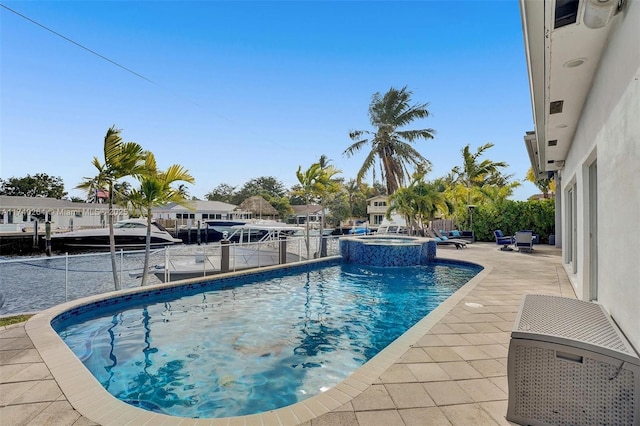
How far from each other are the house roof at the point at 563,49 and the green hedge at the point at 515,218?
1461cm

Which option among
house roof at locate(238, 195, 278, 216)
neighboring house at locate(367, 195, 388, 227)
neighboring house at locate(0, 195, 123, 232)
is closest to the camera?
neighboring house at locate(0, 195, 123, 232)

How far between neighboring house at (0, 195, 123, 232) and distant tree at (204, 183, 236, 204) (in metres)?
27.6

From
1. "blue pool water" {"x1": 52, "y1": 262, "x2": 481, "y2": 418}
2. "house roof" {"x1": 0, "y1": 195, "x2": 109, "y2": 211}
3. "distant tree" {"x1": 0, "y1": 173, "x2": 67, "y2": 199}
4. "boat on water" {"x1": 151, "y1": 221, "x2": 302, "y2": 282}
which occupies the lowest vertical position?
"blue pool water" {"x1": 52, "y1": 262, "x2": 481, "y2": 418}

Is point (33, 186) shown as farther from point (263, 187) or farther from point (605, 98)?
point (605, 98)

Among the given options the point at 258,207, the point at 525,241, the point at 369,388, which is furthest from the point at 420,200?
the point at 258,207

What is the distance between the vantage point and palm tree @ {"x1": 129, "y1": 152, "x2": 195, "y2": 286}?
26.7ft

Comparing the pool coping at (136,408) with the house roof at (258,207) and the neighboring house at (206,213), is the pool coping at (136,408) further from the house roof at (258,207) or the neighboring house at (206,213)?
the house roof at (258,207)

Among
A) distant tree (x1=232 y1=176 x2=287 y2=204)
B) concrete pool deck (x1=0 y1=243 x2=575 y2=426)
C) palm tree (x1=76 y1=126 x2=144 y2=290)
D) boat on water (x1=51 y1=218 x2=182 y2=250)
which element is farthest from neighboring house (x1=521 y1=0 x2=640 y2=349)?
distant tree (x1=232 y1=176 x2=287 y2=204)

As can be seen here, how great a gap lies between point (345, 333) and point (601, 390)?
385 cm

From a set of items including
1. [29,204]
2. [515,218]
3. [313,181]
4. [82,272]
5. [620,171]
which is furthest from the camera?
[29,204]

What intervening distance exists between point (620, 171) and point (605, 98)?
1235 mm

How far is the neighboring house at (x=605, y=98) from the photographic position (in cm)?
246

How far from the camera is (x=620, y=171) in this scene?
280cm

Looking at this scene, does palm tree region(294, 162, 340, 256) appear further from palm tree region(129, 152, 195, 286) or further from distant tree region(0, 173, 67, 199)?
distant tree region(0, 173, 67, 199)
